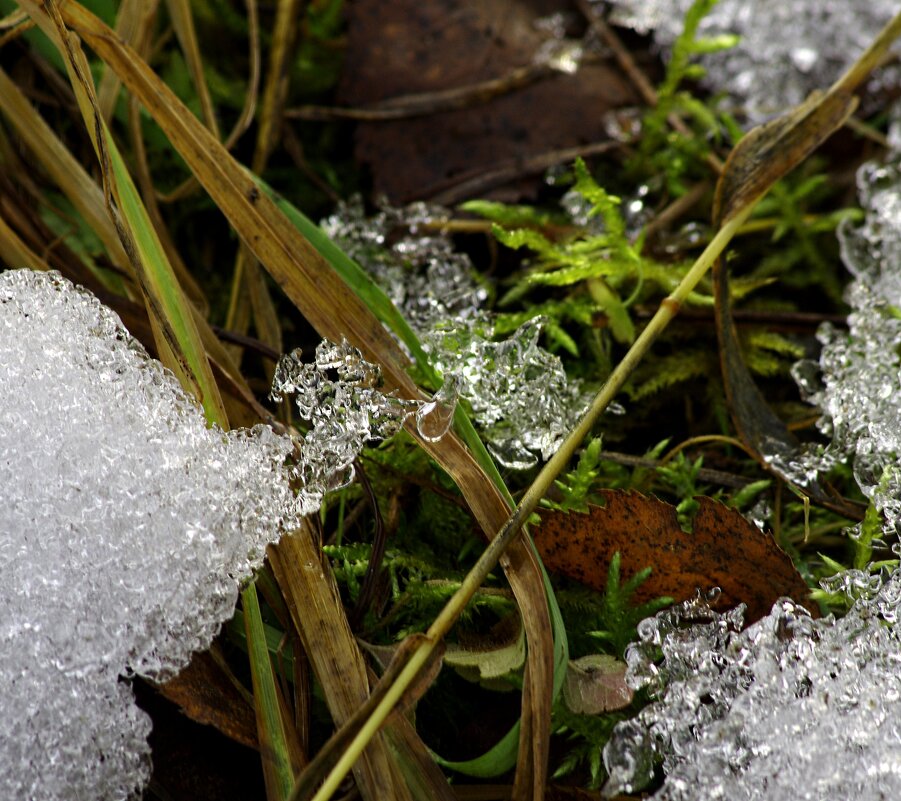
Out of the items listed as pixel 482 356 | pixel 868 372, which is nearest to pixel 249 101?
pixel 482 356

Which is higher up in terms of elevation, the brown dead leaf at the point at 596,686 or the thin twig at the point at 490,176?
the thin twig at the point at 490,176

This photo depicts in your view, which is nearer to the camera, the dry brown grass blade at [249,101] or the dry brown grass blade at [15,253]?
the dry brown grass blade at [15,253]

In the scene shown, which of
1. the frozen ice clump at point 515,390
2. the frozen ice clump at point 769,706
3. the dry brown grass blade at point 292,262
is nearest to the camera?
the frozen ice clump at point 769,706

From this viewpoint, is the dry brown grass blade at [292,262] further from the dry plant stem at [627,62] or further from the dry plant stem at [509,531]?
the dry plant stem at [627,62]

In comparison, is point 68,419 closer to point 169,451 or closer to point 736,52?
point 169,451

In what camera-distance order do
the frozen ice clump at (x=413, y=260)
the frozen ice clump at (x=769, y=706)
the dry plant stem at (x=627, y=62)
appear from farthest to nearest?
the dry plant stem at (x=627, y=62), the frozen ice clump at (x=413, y=260), the frozen ice clump at (x=769, y=706)

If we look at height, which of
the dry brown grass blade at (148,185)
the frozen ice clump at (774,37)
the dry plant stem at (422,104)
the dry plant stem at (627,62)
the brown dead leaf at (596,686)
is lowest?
the brown dead leaf at (596,686)

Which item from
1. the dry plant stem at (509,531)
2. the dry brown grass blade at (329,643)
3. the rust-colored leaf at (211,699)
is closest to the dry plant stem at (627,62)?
the dry plant stem at (509,531)

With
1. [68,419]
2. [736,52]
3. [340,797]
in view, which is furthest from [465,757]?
[736,52]

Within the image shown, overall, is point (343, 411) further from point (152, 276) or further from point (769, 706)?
point (769, 706)
